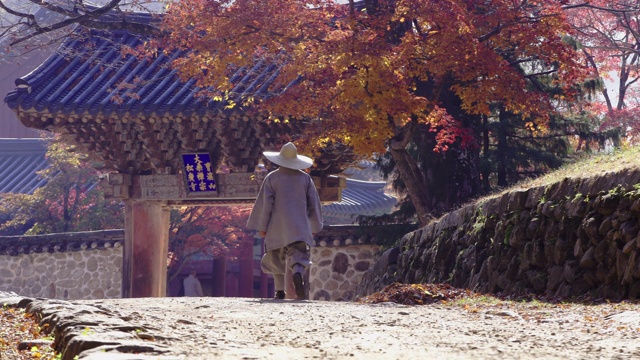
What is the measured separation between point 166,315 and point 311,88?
794cm

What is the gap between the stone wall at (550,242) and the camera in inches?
332

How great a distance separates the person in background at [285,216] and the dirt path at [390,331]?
2.04 meters

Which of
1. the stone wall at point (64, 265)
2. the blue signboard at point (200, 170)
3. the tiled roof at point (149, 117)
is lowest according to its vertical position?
the stone wall at point (64, 265)

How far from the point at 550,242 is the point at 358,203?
67.6ft

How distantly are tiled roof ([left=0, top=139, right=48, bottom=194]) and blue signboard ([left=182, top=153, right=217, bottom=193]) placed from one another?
1283cm

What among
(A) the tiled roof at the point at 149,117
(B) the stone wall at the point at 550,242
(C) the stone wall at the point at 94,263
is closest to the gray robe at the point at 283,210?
(B) the stone wall at the point at 550,242

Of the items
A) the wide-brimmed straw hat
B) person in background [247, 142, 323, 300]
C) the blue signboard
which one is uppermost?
the blue signboard

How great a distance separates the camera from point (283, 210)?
1127 centimetres

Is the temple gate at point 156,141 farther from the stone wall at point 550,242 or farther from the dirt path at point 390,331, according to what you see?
the dirt path at point 390,331

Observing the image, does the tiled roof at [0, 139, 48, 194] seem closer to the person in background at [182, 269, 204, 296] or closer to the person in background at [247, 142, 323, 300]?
the person in background at [182, 269, 204, 296]

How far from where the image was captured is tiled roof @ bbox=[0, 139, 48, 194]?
1189 inches

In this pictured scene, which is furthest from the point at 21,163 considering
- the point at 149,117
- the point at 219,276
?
the point at 149,117

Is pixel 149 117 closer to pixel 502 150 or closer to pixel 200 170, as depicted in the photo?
pixel 200 170

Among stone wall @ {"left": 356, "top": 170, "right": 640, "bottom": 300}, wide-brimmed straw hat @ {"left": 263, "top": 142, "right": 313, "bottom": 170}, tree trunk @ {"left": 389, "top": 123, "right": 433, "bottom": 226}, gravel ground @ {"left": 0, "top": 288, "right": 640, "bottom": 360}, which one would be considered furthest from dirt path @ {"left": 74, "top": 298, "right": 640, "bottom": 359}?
tree trunk @ {"left": 389, "top": 123, "right": 433, "bottom": 226}
